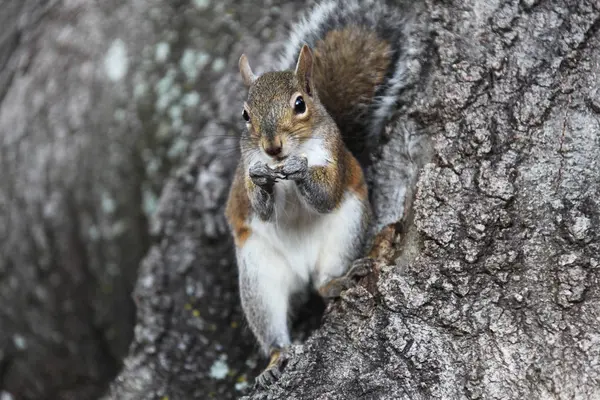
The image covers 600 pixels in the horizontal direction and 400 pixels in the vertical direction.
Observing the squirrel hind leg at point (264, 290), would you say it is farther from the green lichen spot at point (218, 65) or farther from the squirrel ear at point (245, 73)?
the green lichen spot at point (218, 65)

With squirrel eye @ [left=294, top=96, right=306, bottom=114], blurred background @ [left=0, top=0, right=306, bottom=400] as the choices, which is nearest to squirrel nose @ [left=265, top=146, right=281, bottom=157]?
squirrel eye @ [left=294, top=96, right=306, bottom=114]

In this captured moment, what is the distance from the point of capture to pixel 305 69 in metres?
2.06

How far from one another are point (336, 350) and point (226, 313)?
641mm

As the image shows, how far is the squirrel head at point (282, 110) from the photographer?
193 cm

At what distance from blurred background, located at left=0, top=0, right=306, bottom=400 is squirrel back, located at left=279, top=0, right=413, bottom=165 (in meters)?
0.47

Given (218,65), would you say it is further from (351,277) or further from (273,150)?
(351,277)

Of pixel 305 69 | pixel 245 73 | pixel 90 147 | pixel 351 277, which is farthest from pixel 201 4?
pixel 351 277

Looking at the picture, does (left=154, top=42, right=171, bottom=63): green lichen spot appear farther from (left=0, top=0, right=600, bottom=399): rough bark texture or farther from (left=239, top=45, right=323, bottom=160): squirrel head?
(left=239, top=45, right=323, bottom=160): squirrel head

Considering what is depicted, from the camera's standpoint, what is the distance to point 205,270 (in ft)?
8.07

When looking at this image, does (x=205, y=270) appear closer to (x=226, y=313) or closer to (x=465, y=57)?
(x=226, y=313)

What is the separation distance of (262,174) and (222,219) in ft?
1.93

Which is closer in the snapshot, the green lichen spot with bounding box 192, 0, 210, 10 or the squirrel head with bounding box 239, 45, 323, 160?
the squirrel head with bounding box 239, 45, 323, 160

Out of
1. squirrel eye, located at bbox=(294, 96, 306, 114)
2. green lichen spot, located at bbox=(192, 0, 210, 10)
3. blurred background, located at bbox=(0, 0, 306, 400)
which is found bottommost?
blurred background, located at bbox=(0, 0, 306, 400)

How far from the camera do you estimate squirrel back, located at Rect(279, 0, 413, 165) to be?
7.13ft
